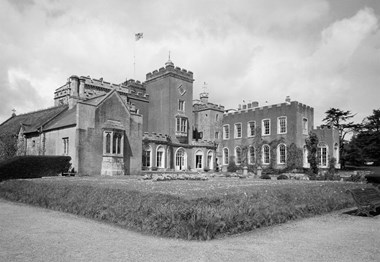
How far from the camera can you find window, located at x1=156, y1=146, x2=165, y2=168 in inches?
1511

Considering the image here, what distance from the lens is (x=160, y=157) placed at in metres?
38.7

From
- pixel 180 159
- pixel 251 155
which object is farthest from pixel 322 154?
pixel 180 159

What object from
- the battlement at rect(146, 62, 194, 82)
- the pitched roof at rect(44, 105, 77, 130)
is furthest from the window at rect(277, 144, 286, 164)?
the pitched roof at rect(44, 105, 77, 130)

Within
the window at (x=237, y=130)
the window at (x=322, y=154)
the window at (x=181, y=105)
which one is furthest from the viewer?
the window at (x=237, y=130)

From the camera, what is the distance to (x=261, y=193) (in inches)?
413

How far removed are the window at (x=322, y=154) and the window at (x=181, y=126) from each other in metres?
17.4

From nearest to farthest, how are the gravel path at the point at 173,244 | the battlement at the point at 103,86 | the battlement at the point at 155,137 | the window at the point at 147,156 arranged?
the gravel path at the point at 173,244 → the window at the point at 147,156 → the battlement at the point at 155,137 → the battlement at the point at 103,86

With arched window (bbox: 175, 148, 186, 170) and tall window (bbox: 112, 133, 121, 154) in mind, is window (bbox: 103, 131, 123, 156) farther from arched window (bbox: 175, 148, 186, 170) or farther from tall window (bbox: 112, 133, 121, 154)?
arched window (bbox: 175, 148, 186, 170)

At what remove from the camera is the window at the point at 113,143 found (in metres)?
28.4

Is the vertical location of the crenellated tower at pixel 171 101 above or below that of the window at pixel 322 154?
above

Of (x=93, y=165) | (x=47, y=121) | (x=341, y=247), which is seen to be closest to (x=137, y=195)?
(x=341, y=247)

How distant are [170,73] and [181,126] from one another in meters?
7.17

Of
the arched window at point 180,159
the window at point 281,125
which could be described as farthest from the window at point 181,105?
the window at point 281,125

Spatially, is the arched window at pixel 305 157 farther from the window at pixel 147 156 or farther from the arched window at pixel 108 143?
the arched window at pixel 108 143
